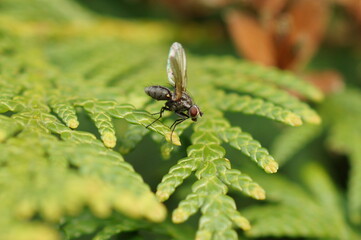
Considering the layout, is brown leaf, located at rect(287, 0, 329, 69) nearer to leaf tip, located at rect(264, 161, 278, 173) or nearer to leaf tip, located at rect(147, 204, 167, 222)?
leaf tip, located at rect(264, 161, 278, 173)

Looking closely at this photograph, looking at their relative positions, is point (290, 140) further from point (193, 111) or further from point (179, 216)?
point (179, 216)

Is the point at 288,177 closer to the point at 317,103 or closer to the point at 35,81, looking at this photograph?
the point at 317,103

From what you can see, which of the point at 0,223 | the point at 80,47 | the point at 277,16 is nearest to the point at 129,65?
the point at 80,47

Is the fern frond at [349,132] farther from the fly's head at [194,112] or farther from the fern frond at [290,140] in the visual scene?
the fly's head at [194,112]

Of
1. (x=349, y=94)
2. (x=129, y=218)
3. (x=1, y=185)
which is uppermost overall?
(x=1, y=185)

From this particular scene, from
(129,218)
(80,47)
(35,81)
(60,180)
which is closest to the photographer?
(60,180)

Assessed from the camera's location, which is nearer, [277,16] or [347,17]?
[277,16]

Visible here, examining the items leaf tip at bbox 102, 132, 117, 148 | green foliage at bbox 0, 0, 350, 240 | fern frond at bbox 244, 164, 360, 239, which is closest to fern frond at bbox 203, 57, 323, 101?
green foliage at bbox 0, 0, 350, 240
